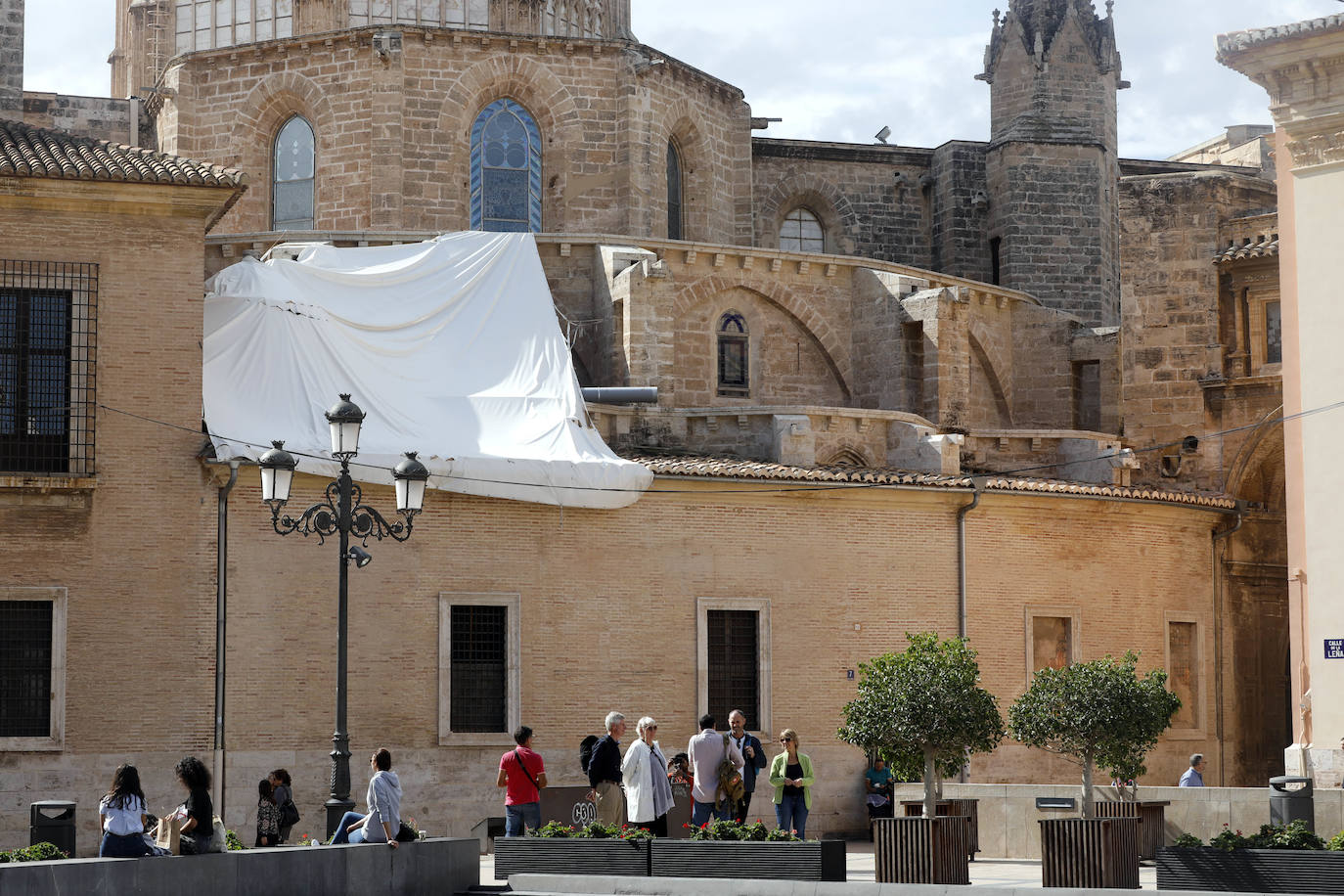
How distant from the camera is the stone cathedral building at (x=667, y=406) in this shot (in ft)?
68.3

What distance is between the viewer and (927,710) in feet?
53.7

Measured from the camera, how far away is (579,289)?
2838cm

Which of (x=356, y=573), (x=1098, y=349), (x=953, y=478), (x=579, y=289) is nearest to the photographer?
(x=356, y=573)

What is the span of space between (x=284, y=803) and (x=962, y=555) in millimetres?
9605

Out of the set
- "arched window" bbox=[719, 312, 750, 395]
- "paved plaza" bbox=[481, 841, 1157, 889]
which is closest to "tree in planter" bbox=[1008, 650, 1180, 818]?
"paved plaza" bbox=[481, 841, 1157, 889]

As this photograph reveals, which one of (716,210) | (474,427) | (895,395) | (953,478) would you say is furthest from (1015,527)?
(716,210)

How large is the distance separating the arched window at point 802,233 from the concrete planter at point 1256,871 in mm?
23403

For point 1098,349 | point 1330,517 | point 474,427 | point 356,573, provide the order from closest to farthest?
1. point 1330,517
2. point 356,573
3. point 474,427
4. point 1098,349

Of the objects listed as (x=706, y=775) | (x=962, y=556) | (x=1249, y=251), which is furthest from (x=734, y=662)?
(x=1249, y=251)

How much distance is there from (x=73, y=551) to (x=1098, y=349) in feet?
55.8

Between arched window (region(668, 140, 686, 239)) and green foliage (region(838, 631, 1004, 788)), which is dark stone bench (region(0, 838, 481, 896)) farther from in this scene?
arched window (region(668, 140, 686, 239))

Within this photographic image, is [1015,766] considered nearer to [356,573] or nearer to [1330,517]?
[1330,517]

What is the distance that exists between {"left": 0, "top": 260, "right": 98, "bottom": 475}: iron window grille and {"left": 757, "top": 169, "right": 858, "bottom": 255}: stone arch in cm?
1626

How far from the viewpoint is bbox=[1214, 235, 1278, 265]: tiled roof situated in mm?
28656
